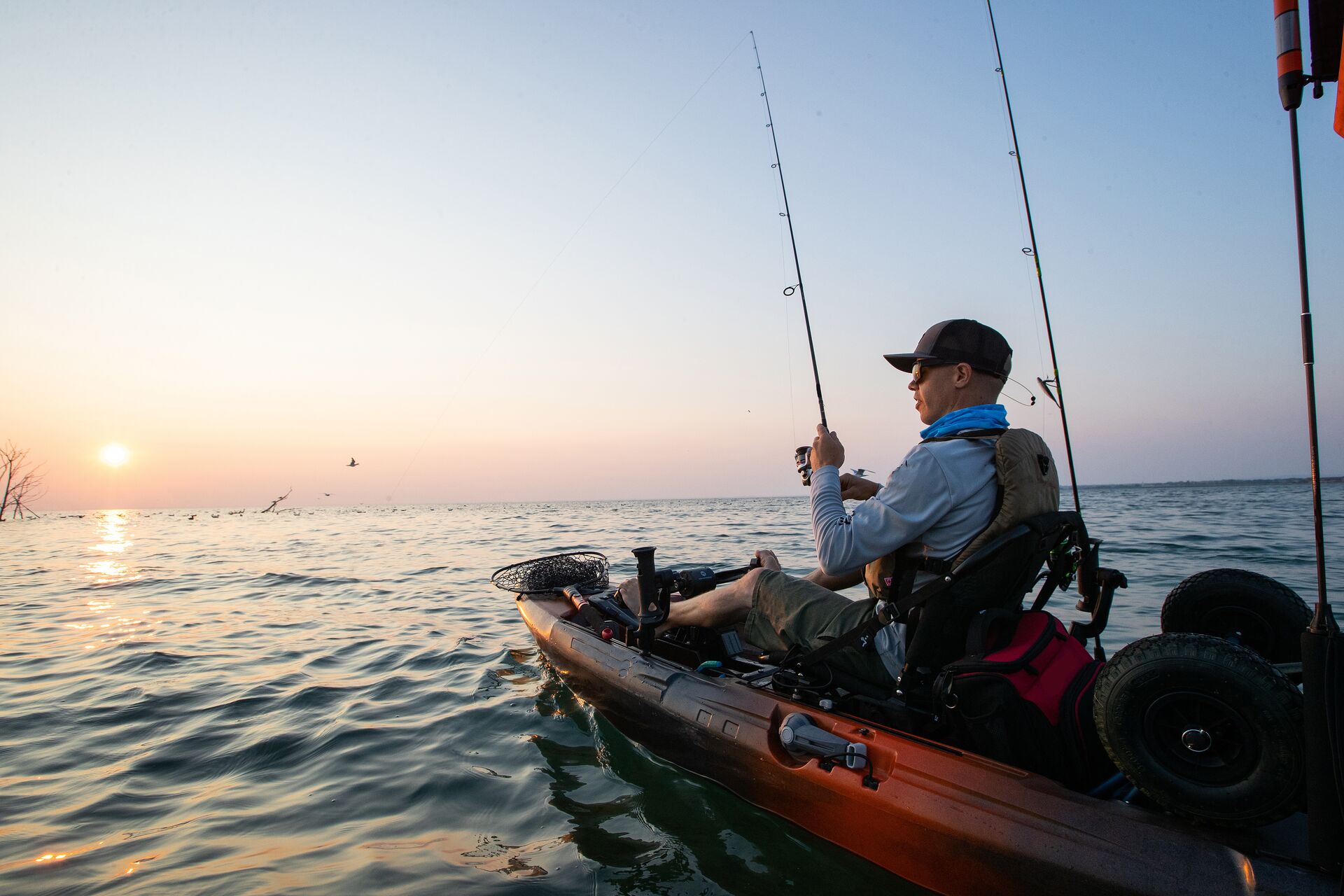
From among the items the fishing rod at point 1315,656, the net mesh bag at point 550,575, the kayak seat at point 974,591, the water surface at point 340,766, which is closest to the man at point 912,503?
the kayak seat at point 974,591

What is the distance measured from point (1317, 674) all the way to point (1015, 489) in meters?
1.16

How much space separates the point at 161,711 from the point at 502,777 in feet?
10.2

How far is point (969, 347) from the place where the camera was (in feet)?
10.5

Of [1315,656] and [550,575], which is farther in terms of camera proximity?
[550,575]

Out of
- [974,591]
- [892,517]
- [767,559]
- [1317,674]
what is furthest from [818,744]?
[767,559]

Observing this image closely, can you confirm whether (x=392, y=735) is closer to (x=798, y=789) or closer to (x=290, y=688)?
(x=290, y=688)

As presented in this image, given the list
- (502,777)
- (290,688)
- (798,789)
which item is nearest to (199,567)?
(290,688)

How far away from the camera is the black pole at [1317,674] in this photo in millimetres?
1868

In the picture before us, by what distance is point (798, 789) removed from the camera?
3.22 metres

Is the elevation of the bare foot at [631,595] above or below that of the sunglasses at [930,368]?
below

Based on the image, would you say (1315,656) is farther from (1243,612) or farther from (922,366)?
(922,366)

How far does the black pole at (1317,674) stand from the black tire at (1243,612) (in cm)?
115

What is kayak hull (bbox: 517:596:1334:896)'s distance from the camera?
217 cm

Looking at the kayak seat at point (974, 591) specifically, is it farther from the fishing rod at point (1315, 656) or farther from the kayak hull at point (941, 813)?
the fishing rod at point (1315, 656)
